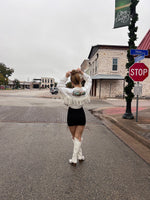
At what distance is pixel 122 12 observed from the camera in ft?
23.2

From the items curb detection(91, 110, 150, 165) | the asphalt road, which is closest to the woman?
the asphalt road

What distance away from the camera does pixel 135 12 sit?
7199 millimetres

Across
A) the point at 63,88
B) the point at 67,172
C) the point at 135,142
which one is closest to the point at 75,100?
the point at 63,88

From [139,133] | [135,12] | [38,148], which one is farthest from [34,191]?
[135,12]

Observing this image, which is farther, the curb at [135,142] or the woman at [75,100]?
the curb at [135,142]

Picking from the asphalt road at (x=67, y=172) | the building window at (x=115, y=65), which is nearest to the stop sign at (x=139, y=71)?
the asphalt road at (x=67, y=172)

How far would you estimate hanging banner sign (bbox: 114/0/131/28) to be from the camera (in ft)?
23.0

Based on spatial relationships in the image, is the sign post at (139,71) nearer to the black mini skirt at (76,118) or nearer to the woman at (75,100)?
the woman at (75,100)

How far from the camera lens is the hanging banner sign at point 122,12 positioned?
7.02 metres

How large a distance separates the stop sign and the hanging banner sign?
2.24 metres

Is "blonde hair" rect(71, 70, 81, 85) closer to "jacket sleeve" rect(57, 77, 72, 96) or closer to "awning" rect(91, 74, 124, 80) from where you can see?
"jacket sleeve" rect(57, 77, 72, 96)

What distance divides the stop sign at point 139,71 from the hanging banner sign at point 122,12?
224cm

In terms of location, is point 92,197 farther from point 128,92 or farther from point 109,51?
point 109,51

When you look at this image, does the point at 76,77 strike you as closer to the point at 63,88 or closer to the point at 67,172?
the point at 63,88
